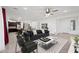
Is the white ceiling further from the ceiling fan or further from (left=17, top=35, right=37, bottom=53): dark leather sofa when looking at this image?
(left=17, top=35, right=37, bottom=53): dark leather sofa

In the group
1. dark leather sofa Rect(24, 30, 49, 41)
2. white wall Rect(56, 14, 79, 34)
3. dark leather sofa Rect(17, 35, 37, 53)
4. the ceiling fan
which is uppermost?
the ceiling fan

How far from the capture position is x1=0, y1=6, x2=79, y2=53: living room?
2244 mm

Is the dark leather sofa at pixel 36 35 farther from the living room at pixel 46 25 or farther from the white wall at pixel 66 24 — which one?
the white wall at pixel 66 24

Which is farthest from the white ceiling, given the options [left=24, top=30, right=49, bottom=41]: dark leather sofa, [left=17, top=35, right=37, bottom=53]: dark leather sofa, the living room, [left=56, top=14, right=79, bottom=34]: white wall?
[left=17, top=35, right=37, bottom=53]: dark leather sofa

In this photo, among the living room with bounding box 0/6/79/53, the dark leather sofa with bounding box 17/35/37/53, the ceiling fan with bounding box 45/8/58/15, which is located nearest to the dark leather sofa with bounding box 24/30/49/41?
the living room with bounding box 0/6/79/53

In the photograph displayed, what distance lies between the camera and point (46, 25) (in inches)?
90.5

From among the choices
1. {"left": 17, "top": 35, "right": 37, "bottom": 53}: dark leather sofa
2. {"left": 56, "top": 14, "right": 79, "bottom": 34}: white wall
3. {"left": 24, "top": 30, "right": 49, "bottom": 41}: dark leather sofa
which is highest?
{"left": 56, "top": 14, "right": 79, "bottom": 34}: white wall

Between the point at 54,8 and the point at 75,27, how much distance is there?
27.2 inches

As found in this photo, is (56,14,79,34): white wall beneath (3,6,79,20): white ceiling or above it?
beneath

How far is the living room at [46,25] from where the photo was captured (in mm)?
2244

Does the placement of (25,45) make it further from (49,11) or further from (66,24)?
(66,24)

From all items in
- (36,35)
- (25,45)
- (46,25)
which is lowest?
(25,45)

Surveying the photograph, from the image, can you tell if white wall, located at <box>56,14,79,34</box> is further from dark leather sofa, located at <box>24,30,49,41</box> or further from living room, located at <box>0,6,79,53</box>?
dark leather sofa, located at <box>24,30,49,41</box>

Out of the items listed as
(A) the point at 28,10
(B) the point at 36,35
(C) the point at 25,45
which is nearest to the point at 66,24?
(B) the point at 36,35
